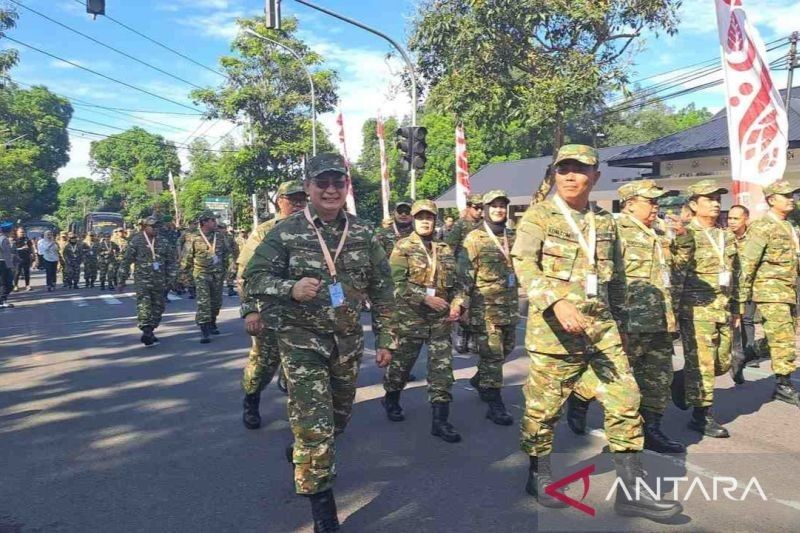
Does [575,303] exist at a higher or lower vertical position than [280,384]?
higher

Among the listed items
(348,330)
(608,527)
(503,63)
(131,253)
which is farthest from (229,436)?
(503,63)

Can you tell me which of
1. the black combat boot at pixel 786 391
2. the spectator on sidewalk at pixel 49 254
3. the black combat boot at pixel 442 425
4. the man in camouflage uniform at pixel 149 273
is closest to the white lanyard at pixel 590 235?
the black combat boot at pixel 442 425

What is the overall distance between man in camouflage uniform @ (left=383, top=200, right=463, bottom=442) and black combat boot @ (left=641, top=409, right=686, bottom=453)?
139 centimetres

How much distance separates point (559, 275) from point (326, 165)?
1.45m

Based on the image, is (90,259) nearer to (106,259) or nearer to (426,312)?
(106,259)

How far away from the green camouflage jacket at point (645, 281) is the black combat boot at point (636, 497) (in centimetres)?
135

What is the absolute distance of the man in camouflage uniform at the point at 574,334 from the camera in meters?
3.54

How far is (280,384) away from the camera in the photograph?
6723mm

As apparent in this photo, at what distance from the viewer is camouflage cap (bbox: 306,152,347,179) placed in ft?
11.9

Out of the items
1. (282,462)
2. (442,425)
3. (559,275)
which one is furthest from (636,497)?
(282,462)

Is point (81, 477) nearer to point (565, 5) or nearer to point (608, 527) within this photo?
point (608, 527)

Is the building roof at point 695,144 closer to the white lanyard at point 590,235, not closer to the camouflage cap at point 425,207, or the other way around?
the camouflage cap at point 425,207

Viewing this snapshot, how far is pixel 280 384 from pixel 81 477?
8.26 ft

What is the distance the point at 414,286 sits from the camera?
5.33 meters
